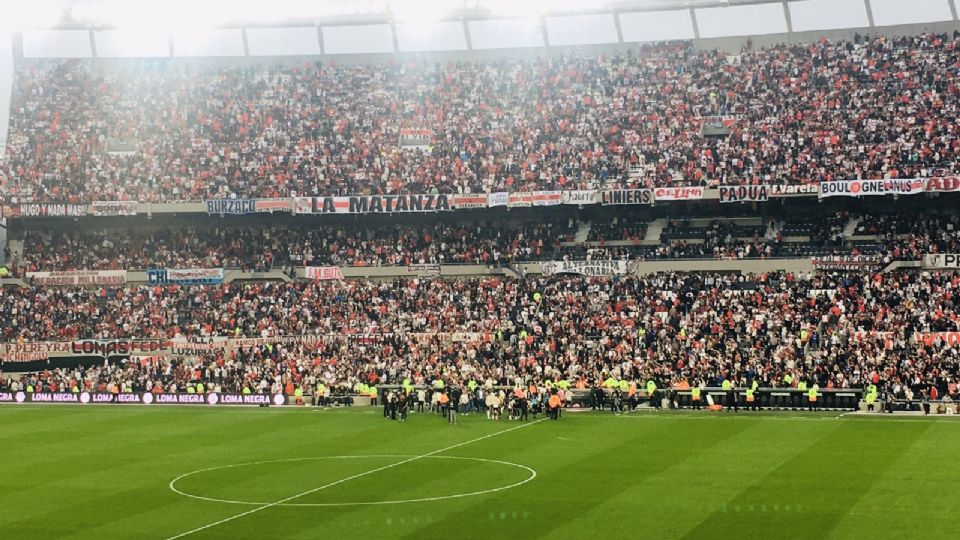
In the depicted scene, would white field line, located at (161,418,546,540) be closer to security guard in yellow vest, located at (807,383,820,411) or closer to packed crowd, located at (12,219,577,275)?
security guard in yellow vest, located at (807,383,820,411)

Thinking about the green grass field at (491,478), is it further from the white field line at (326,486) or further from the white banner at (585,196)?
the white banner at (585,196)

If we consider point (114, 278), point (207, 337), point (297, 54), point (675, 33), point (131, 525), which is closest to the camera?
point (131, 525)

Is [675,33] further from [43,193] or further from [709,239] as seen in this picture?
[43,193]

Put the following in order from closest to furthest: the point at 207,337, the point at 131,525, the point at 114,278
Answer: the point at 131,525 < the point at 207,337 < the point at 114,278

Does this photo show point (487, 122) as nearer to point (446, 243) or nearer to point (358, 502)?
point (446, 243)

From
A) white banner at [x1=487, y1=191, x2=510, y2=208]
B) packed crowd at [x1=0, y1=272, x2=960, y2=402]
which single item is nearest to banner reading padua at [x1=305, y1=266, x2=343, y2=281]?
packed crowd at [x1=0, y1=272, x2=960, y2=402]

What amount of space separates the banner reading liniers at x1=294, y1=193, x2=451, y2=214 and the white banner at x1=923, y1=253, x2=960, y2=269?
2494 centimetres

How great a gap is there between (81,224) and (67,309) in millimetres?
8385

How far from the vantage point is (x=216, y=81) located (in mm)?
77312

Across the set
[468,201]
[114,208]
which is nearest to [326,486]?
[468,201]

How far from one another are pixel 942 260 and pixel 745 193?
1006 centimetres

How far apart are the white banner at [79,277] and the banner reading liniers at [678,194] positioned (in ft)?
99.3

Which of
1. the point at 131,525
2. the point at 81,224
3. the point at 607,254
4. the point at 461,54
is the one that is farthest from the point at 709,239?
the point at 131,525

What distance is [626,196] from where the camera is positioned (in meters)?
63.3
